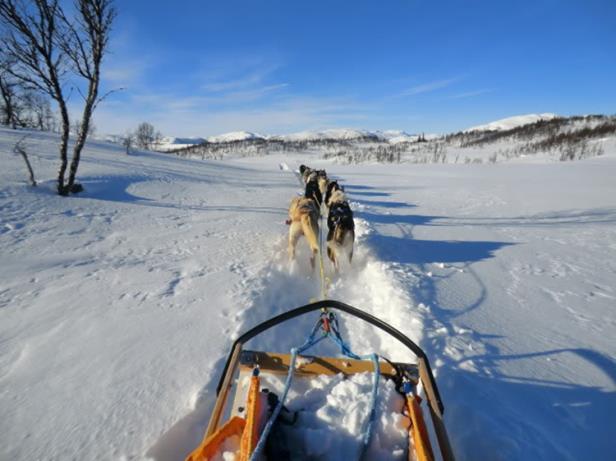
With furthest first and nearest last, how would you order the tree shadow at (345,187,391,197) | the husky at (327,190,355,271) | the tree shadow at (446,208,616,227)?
the tree shadow at (345,187,391,197) < the tree shadow at (446,208,616,227) < the husky at (327,190,355,271)

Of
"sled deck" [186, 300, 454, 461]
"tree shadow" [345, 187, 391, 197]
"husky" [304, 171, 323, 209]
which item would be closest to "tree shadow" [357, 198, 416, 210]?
"tree shadow" [345, 187, 391, 197]

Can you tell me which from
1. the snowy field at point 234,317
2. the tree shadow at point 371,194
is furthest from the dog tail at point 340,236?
the tree shadow at point 371,194

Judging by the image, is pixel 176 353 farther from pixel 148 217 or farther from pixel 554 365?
pixel 148 217

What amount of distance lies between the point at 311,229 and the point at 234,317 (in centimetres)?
175

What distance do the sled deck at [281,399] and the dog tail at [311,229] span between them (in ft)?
7.60

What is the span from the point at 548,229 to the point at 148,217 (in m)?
9.10

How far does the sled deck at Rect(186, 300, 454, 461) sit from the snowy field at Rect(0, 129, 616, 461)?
20.1 inches

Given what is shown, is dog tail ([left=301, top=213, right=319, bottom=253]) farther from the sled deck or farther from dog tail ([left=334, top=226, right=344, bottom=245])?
the sled deck

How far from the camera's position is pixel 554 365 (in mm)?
2604

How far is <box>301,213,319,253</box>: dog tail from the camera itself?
4480 mm

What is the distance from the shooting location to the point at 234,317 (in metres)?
3.27

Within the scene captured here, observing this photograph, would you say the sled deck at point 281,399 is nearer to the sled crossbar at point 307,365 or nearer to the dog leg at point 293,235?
the sled crossbar at point 307,365

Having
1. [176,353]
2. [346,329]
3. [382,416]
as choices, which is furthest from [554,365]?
[176,353]

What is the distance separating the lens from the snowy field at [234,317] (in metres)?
1.99
